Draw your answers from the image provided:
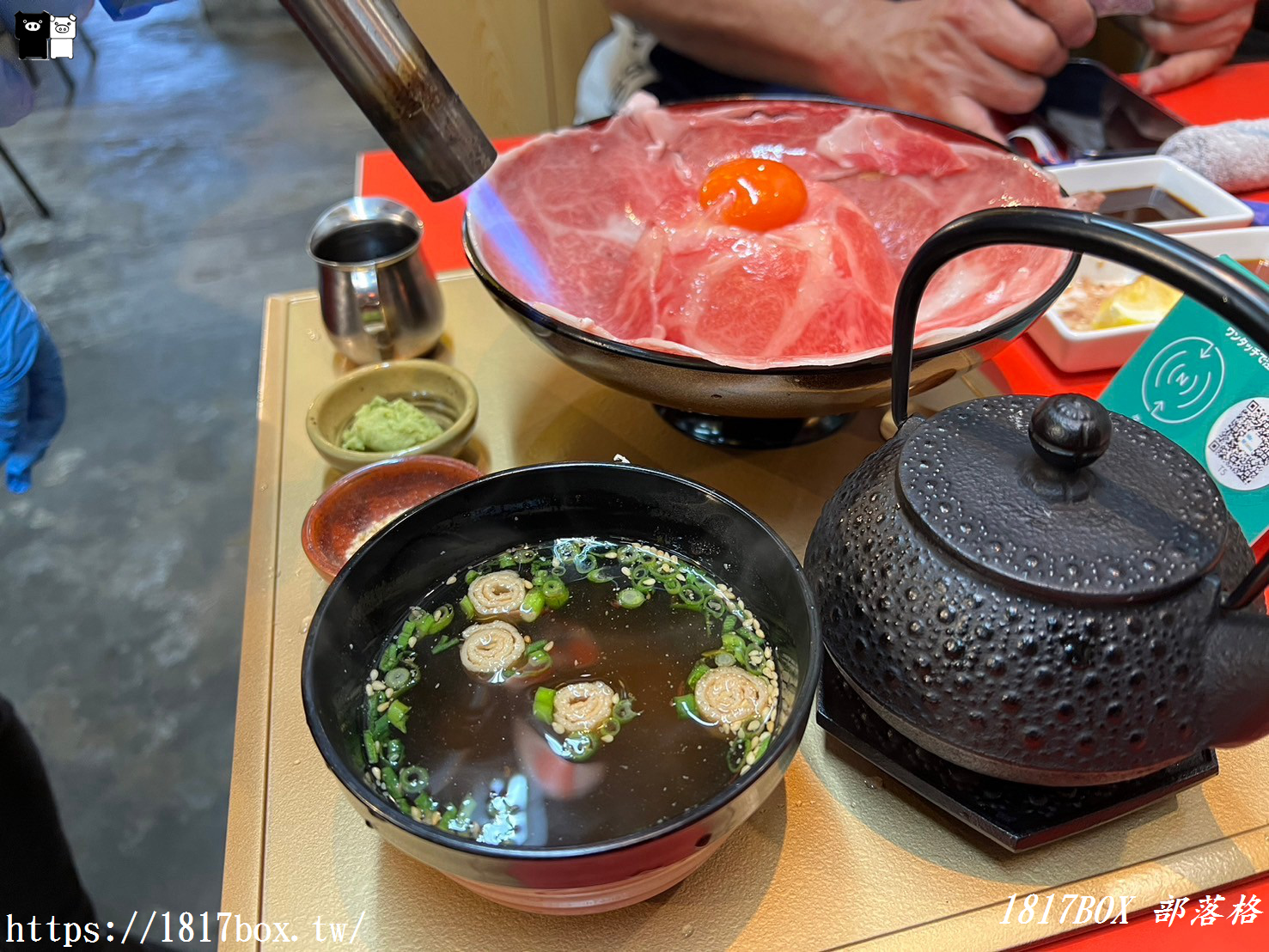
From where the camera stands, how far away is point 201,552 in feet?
8.68

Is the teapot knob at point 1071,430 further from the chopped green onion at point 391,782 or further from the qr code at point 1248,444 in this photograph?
the chopped green onion at point 391,782

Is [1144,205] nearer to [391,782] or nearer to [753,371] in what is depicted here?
[753,371]

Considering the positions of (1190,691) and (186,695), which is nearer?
(1190,691)

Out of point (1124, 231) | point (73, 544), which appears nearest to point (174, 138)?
point (73, 544)

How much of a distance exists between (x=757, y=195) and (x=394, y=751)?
2.76 feet

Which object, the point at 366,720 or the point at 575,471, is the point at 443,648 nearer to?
the point at 366,720

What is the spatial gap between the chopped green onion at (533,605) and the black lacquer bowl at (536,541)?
65 millimetres

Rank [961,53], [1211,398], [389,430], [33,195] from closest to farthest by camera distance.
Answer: [1211,398]
[389,430]
[961,53]
[33,195]

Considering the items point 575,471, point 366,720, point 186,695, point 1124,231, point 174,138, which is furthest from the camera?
point 174,138

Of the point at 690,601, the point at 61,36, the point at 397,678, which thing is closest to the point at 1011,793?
the point at 690,601

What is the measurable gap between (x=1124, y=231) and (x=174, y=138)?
5688 mm

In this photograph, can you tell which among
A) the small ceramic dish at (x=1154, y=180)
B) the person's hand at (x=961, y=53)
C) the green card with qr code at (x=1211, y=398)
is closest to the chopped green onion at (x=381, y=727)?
the green card with qr code at (x=1211, y=398)

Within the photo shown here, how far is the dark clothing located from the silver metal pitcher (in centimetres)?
108

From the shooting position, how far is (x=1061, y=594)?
61 centimetres
